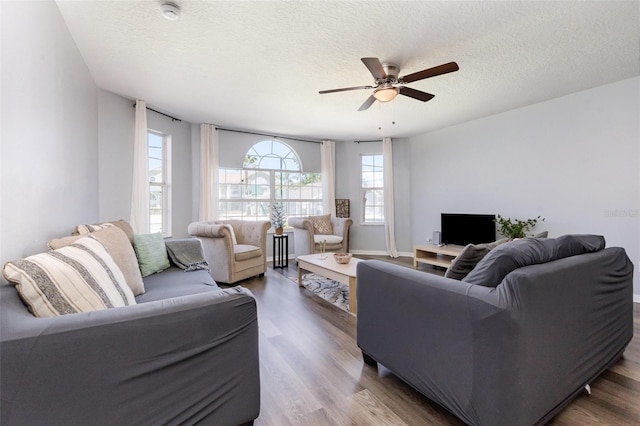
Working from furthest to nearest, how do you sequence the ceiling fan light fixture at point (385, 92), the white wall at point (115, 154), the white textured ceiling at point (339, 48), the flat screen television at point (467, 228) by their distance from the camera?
the flat screen television at point (467, 228) → the white wall at point (115, 154) → the ceiling fan light fixture at point (385, 92) → the white textured ceiling at point (339, 48)

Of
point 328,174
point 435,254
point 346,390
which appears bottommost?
point 346,390

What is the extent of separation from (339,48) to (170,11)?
1.31m

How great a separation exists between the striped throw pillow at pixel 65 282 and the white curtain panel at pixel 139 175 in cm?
255

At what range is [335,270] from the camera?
2941 millimetres

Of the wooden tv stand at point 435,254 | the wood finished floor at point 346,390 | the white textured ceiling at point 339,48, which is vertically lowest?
the wood finished floor at point 346,390

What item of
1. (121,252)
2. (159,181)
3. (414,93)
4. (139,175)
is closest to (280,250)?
(159,181)

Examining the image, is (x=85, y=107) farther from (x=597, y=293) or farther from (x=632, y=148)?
(x=632, y=148)

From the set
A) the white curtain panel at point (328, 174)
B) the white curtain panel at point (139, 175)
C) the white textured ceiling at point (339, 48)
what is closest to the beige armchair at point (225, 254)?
the white curtain panel at point (139, 175)

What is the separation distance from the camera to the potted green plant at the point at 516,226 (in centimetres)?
386

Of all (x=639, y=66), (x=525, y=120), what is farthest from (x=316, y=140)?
(x=639, y=66)

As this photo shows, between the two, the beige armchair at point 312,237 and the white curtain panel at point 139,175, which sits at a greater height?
the white curtain panel at point 139,175

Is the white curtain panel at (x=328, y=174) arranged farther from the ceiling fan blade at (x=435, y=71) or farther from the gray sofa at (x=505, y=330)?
the gray sofa at (x=505, y=330)

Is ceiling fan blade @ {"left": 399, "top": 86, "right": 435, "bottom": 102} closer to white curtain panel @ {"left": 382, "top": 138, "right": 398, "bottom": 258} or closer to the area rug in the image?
the area rug

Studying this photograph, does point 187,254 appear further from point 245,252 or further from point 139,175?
point 139,175
